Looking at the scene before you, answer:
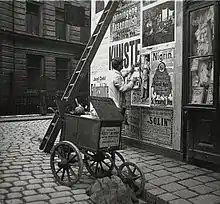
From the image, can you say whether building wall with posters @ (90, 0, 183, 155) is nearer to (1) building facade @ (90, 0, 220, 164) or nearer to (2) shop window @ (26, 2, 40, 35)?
(1) building facade @ (90, 0, 220, 164)

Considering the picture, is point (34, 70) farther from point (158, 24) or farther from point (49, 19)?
point (158, 24)

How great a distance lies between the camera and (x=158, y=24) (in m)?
6.43

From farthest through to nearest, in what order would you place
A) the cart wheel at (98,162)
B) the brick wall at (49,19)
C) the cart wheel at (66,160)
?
the brick wall at (49,19) < the cart wheel at (98,162) < the cart wheel at (66,160)

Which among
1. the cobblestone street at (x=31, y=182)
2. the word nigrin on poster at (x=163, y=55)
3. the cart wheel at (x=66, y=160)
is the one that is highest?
the word nigrin on poster at (x=163, y=55)

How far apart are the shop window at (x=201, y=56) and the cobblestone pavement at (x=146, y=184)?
1334mm

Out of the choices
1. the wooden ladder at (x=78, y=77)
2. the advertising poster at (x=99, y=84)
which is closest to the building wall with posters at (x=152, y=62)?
the advertising poster at (x=99, y=84)

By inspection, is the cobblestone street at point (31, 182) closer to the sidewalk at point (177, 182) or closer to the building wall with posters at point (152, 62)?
the sidewalk at point (177, 182)

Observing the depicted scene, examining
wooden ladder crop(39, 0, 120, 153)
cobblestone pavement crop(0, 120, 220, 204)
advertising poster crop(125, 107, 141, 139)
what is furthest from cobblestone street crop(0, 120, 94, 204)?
advertising poster crop(125, 107, 141, 139)

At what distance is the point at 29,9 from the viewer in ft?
71.2

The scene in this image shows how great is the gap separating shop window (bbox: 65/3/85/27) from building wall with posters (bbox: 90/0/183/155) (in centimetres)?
263

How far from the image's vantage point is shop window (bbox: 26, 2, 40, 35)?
853 inches

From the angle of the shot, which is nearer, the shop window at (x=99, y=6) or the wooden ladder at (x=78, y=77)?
the wooden ladder at (x=78, y=77)

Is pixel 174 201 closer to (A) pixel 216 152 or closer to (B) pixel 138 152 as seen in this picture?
(A) pixel 216 152

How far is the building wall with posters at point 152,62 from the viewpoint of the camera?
5.90m
